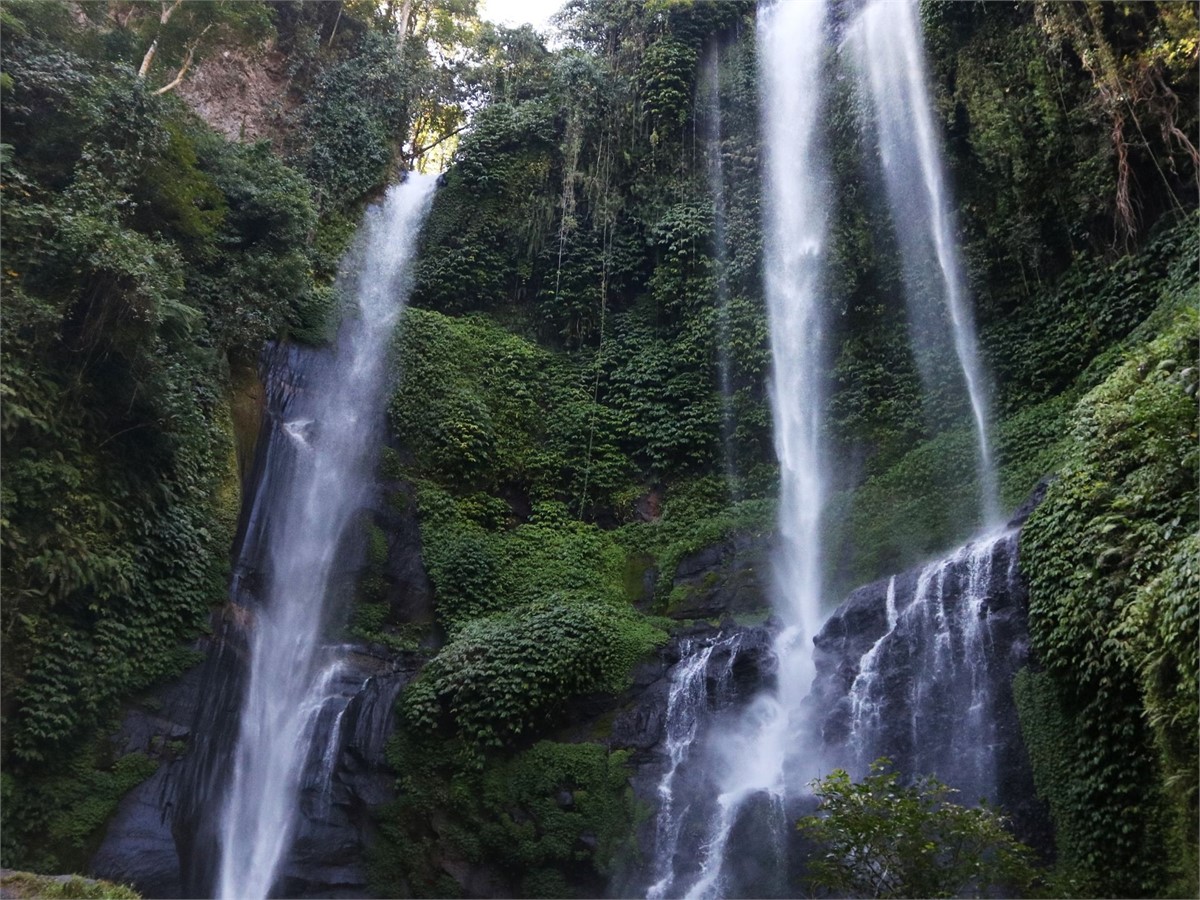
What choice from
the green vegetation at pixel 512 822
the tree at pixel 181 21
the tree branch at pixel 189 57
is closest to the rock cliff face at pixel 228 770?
the green vegetation at pixel 512 822

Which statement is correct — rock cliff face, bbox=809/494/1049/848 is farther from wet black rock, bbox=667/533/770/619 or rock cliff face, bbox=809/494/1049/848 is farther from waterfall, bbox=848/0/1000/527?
waterfall, bbox=848/0/1000/527

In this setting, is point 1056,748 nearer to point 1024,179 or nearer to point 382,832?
point 382,832

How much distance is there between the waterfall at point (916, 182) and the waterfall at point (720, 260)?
10.6 feet

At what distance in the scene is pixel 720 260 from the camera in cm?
1773

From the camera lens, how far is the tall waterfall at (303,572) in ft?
36.2

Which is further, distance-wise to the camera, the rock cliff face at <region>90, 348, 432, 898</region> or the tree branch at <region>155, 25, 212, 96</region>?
the tree branch at <region>155, 25, 212, 96</region>

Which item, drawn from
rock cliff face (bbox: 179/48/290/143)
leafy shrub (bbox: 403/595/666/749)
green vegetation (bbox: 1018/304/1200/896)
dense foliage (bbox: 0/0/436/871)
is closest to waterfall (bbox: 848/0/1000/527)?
green vegetation (bbox: 1018/304/1200/896)

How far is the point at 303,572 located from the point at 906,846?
988 cm

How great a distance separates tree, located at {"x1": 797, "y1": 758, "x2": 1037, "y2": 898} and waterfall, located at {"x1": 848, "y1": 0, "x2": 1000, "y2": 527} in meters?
7.94

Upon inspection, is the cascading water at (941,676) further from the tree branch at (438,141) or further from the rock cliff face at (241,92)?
the tree branch at (438,141)

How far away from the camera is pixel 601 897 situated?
10125 mm

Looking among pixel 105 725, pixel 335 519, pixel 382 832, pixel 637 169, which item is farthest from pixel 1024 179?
pixel 105 725

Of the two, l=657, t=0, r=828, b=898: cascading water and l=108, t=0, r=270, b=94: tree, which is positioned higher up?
l=108, t=0, r=270, b=94: tree

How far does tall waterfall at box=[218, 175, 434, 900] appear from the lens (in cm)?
1105
